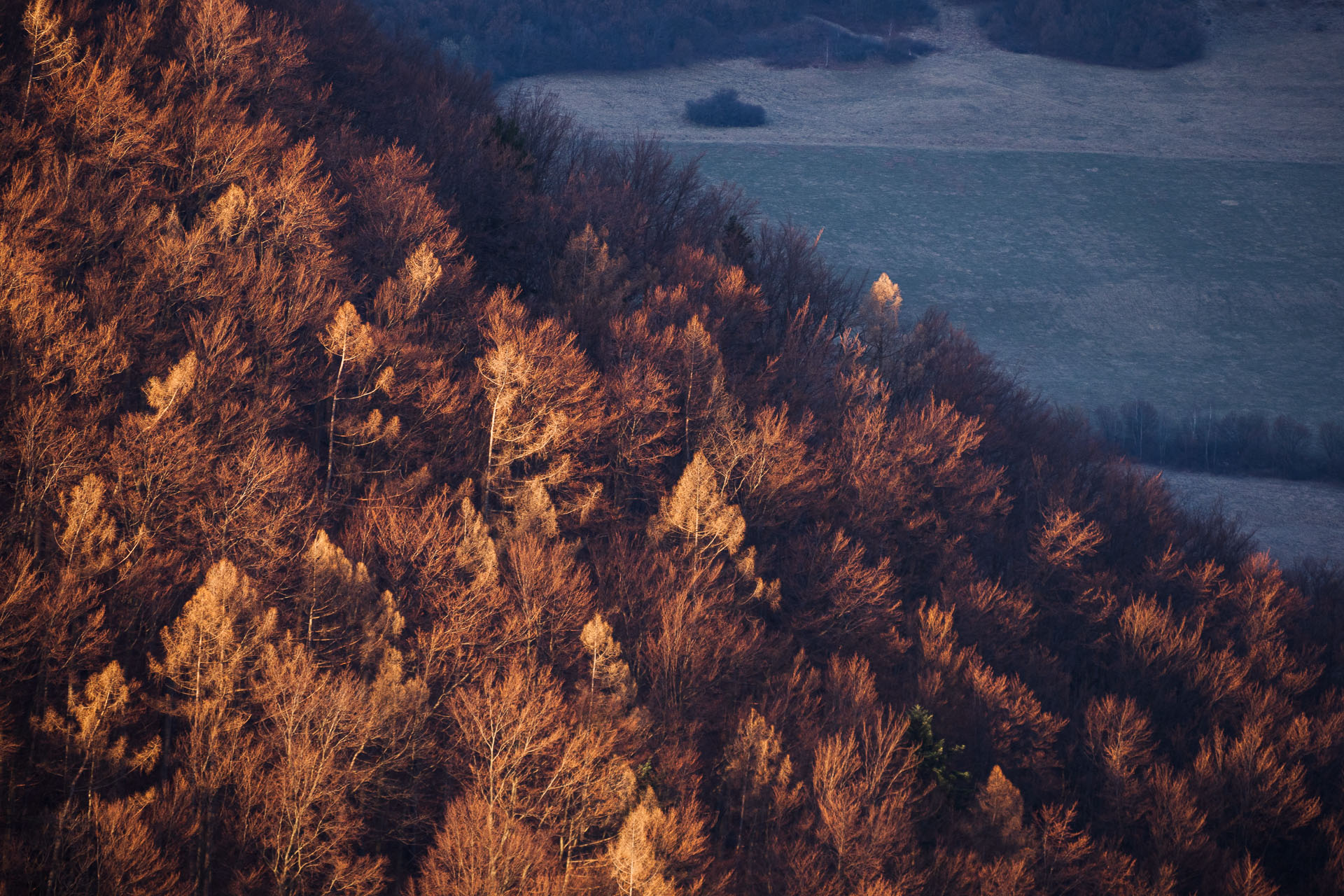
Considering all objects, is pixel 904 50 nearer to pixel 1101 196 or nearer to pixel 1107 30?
pixel 1107 30

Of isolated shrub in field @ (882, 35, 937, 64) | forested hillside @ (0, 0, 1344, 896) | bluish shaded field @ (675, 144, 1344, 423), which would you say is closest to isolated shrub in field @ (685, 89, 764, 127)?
bluish shaded field @ (675, 144, 1344, 423)

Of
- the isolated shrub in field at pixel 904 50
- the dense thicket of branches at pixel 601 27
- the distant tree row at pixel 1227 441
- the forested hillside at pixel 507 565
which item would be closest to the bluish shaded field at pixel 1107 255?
the distant tree row at pixel 1227 441

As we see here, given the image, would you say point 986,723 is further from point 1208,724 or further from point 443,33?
point 443,33

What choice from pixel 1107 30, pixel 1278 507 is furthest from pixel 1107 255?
pixel 1107 30

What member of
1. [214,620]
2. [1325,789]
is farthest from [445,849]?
[1325,789]

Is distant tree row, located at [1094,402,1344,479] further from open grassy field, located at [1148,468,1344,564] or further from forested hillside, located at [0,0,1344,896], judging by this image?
forested hillside, located at [0,0,1344,896]

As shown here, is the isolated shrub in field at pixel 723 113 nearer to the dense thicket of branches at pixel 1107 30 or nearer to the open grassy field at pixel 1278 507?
the dense thicket of branches at pixel 1107 30
